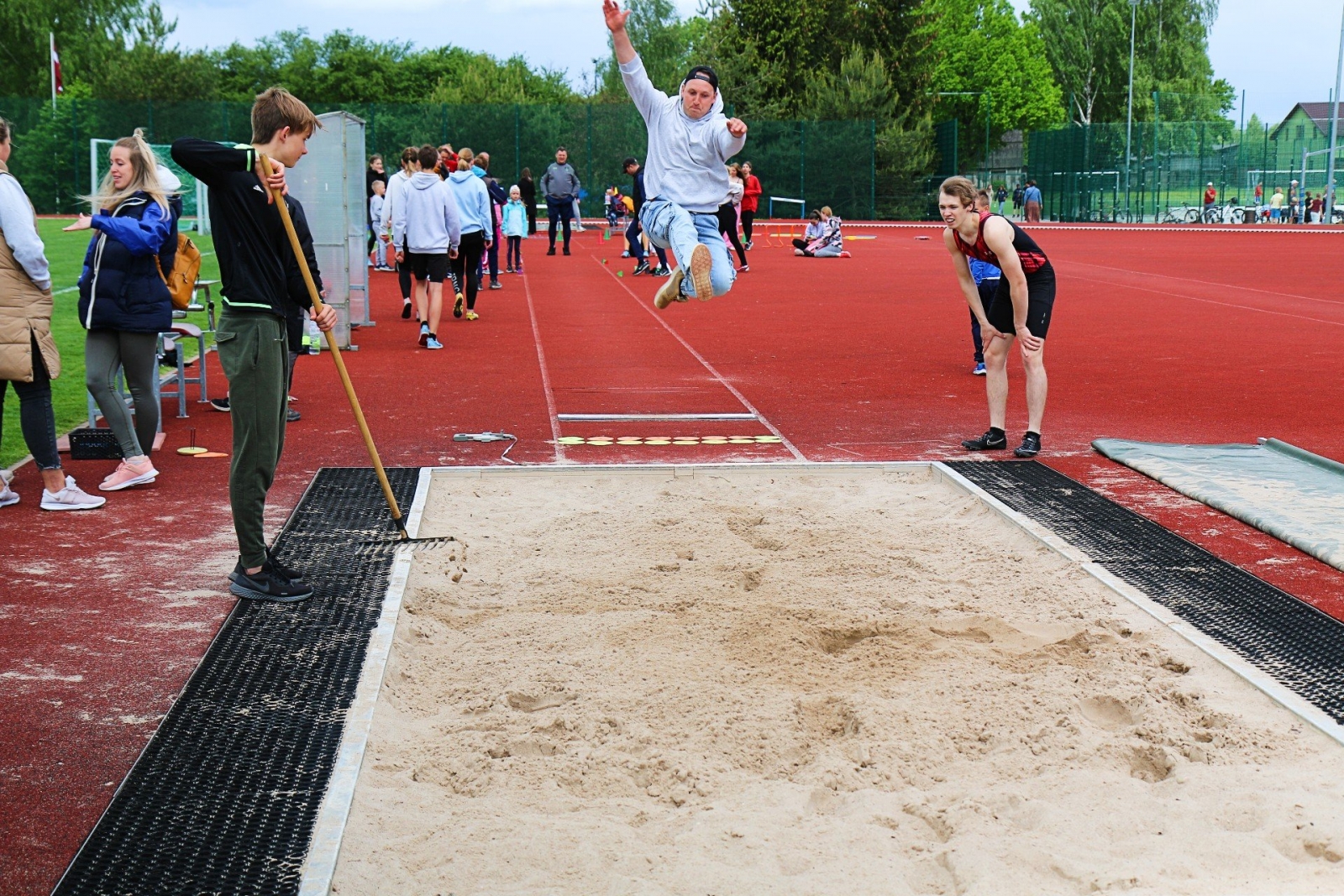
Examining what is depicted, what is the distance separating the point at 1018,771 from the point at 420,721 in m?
1.92

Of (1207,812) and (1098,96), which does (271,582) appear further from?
(1098,96)

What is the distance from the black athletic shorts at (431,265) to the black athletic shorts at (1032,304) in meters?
6.71

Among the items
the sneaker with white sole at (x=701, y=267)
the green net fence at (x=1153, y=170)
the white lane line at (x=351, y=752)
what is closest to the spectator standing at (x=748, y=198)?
the sneaker with white sole at (x=701, y=267)

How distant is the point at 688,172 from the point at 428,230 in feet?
20.2

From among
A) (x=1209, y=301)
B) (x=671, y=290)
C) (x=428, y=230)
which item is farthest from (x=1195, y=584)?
(x=1209, y=301)

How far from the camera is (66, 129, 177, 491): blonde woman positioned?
23.2ft

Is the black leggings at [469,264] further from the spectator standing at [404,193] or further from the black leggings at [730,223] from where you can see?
the black leggings at [730,223]

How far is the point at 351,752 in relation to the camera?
156 inches

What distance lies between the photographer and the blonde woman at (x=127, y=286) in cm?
707

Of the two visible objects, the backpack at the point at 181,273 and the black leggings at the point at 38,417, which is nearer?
the black leggings at the point at 38,417

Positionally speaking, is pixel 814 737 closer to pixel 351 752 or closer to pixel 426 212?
pixel 351 752

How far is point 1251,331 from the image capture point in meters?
15.0

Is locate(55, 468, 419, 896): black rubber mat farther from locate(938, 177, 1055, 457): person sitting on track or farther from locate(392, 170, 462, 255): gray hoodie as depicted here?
locate(392, 170, 462, 255): gray hoodie

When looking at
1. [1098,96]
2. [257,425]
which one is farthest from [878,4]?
[257,425]
